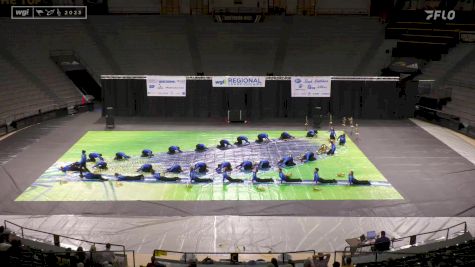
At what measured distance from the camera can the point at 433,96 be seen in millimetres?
31672

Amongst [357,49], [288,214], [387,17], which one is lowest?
[288,214]

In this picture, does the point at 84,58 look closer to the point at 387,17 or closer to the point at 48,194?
the point at 48,194

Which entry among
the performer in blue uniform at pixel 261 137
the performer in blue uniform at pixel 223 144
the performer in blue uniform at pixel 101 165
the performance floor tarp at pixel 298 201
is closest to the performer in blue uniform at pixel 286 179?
the performance floor tarp at pixel 298 201

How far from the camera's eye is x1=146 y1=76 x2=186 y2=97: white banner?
100ft

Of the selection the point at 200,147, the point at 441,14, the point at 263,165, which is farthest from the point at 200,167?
the point at 441,14

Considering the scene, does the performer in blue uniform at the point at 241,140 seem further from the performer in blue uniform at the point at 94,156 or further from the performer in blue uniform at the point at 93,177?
the performer in blue uniform at the point at 93,177

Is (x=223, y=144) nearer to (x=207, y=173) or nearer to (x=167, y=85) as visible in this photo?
(x=207, y=173)

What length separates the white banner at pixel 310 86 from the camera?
30641 mm

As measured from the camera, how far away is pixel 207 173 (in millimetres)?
20859

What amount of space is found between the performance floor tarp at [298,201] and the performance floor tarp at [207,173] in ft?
1.59

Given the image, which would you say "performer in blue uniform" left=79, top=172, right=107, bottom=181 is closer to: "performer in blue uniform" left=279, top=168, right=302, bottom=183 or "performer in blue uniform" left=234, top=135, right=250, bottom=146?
"performer in blue uniform" left=279, top=168, right=302, bottom=183

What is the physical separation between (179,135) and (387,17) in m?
24.4

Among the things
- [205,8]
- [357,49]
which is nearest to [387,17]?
[357,49]

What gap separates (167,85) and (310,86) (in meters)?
9.01
